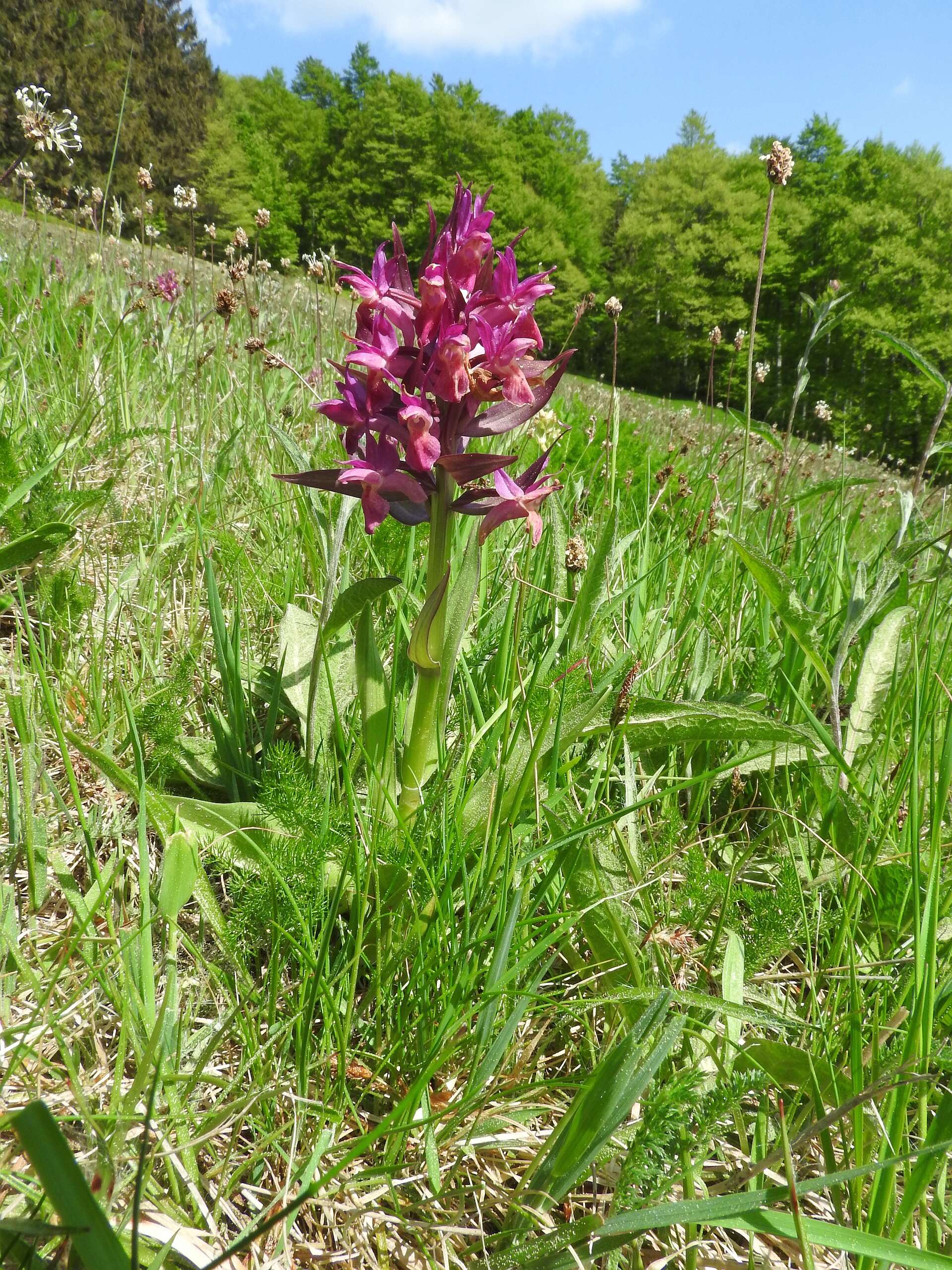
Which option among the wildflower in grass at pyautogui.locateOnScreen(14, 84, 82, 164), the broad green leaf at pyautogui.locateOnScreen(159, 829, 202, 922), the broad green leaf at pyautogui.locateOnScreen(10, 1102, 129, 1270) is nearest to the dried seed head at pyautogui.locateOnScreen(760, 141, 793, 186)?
the wildflower in grass at pyautogui.locateOnScreen(14, 84, 82, 164)

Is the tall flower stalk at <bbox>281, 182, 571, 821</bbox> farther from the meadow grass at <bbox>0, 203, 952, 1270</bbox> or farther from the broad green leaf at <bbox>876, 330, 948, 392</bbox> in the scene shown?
the broad green leaf at <bbox>876, 330, 948, 392</bbox>

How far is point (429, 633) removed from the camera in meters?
1.19

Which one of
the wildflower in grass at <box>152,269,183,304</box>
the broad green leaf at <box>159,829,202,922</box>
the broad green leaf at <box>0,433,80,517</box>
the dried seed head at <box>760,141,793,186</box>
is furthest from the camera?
the wildflower in grass at <box>152,269,183,304</box>

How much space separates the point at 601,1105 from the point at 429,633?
67cm

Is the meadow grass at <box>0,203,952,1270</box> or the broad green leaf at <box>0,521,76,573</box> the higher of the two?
the broad green leaf at <box>0,521,76,573</box>

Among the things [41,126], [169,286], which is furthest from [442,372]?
[169,286]

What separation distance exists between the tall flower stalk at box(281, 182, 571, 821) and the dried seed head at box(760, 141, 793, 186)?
95cm

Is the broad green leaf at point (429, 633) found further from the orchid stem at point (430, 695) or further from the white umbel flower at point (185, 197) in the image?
the white umbel flower at point (185, 197)

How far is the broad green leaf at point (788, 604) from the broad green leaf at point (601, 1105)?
2.89ft

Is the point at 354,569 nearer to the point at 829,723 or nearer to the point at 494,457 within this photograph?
the point at 494,457

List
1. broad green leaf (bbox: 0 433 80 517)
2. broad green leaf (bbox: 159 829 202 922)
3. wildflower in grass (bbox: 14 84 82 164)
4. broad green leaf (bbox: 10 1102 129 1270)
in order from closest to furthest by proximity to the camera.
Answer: broad green leaf (bbox: 10 1102 129 1270), broad green leaf (bbox: 159 829 202 922), broad green leaf (bbox: 0 433 80 517), wildflower in grass (bbox: 14 84 82 164)

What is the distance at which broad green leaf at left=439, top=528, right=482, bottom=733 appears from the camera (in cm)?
122

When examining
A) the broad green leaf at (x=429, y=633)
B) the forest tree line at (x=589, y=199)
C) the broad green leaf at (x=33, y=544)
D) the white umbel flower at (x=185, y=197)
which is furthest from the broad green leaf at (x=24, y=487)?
the forest tree line at (x=589, y=199)

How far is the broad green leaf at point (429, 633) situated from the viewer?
1172mm
